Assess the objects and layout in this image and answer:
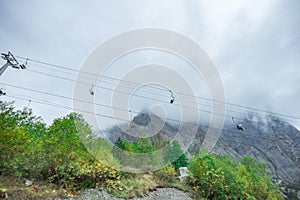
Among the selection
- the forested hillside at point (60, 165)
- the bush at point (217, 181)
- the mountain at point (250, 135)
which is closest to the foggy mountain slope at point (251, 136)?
the mountain at point (250, 135)

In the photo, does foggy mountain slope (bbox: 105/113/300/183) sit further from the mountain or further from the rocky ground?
the rocky ground

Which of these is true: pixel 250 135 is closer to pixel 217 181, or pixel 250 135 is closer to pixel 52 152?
pixel 217 181

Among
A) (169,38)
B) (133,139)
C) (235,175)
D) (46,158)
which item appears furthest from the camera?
(133,139)

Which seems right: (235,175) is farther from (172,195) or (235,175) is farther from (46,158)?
(46,158)

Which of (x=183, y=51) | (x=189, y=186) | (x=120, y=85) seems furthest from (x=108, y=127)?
(x=189, y=186)

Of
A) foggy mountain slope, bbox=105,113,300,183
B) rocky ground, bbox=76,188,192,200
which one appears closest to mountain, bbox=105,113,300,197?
foggy mountain slope, bbox=105,113,300,183

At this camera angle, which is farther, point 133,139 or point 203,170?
point 133,139

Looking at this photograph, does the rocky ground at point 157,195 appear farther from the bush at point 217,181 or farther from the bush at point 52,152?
the bush at point 217,181
